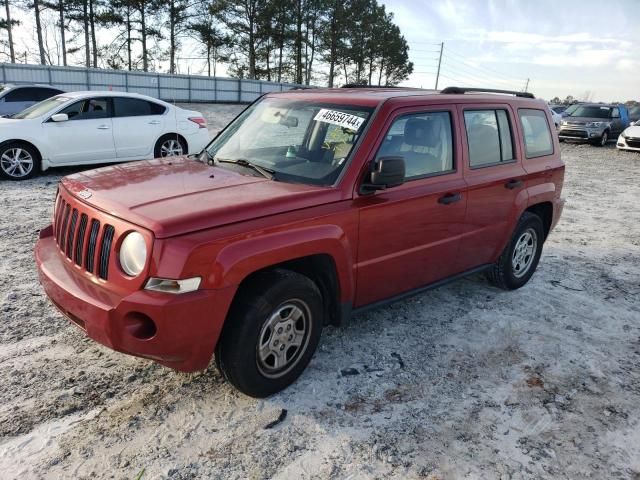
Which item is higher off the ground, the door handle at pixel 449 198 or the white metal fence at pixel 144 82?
the white metal fence at pixel 144 82

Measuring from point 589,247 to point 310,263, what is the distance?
5.06 m

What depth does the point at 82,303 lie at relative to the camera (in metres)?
2.83

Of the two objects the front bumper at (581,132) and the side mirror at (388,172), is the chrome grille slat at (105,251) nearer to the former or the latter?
the side mirror at (388,172)

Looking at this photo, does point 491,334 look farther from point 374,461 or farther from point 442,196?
point 374,461

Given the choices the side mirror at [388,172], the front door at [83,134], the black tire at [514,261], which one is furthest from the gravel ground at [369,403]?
the front door at [83,134]

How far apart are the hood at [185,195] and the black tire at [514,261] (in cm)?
244

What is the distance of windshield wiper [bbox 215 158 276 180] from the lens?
3.51 metres

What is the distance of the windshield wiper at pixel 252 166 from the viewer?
3508 mm

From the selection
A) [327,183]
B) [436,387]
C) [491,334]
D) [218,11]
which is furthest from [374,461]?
[218,11]

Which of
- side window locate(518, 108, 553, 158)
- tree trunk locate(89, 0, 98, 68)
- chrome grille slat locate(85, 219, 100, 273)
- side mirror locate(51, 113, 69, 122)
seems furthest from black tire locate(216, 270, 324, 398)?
tree trunk locate(89, 0, 98, 68)

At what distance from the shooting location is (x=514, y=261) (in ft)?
17.0

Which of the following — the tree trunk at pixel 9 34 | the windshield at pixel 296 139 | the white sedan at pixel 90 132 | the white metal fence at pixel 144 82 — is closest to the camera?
the windshield at pixel 296 139

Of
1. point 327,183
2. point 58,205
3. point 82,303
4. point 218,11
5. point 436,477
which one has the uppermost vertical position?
point 218,11

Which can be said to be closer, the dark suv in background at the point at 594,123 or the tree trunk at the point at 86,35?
the dark suv in background at the point at 594,123
